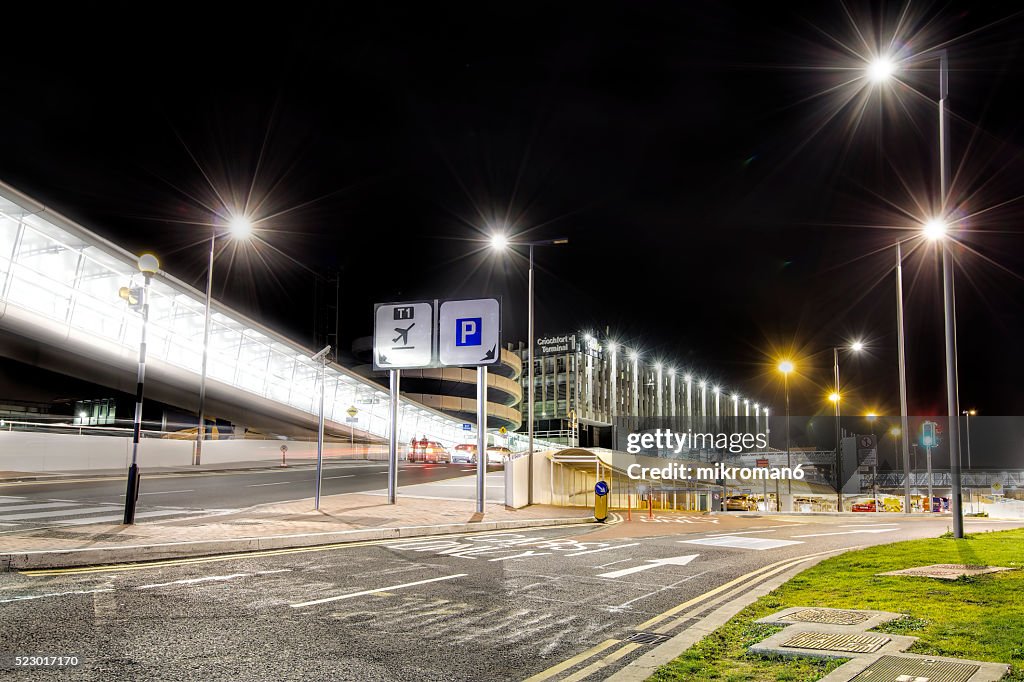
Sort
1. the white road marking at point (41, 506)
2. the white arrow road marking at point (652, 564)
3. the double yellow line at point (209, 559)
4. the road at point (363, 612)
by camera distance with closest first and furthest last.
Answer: the road at point (363, 612)
the double yellow line at point (209, 559)
the white arrow road marking at point (652, 564)
the white road marking at point (41, 506)

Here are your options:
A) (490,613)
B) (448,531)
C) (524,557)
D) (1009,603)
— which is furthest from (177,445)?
(1009,603)

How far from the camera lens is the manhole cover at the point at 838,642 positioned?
552cm

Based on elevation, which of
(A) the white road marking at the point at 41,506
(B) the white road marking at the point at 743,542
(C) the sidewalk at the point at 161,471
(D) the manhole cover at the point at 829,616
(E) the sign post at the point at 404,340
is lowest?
(B) the white road marking at the point at 743,542

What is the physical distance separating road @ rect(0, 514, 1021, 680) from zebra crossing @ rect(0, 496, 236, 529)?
16.9 ft

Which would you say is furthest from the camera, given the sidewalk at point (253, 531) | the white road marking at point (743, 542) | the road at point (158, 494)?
the white road marking at point (743, 542)

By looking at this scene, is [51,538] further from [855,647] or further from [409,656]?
[855,647]

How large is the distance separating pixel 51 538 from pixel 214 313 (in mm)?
25057

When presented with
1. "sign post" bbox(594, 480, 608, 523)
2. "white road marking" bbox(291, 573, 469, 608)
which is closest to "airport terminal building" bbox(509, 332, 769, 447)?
"sign post" bbox(594, 480, 608, 523)

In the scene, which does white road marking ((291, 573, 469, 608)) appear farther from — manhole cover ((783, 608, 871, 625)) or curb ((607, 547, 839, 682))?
manhole cover ((783, 608, 871, 625))

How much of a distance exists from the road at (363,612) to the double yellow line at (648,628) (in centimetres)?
2

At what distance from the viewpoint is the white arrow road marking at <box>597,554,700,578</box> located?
34.0 feet

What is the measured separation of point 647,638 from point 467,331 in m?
15.1

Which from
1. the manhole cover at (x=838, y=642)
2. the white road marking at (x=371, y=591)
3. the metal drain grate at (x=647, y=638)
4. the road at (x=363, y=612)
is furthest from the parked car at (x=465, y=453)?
the manhole cover at (x=838, y=642)

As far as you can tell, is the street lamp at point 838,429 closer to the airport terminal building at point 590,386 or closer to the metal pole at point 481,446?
the metal pole at point 481,446
